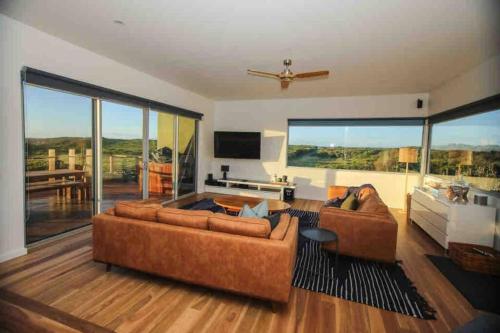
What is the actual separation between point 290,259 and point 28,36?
3.91 m

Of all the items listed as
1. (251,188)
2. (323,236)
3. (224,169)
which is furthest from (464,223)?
(224,169)

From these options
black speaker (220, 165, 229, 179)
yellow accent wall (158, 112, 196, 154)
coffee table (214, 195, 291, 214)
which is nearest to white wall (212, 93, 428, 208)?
black speaker (220, 165, 229, 179)

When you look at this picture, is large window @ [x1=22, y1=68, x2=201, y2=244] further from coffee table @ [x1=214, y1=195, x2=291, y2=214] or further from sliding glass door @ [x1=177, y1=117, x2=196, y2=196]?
coffee table @ [x1=214, y1=195, x2=291, y2=214]

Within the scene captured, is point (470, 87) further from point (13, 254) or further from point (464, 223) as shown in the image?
point (13, 254)

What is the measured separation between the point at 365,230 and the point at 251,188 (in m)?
3.92

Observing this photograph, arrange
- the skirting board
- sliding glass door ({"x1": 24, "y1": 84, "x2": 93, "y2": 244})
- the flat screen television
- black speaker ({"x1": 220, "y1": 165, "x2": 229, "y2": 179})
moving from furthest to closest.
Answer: black speaker ({"x1": 220, "y1": 165, "x2": 229, "y2": 179}) < the flat screen television < sliding glass door ({"x1": 24, "y1": 84, "x2": 93, "y2": 244}) < the skirting board

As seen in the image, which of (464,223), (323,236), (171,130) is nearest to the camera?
(323,236)

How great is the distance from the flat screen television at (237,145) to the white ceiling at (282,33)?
2.60 metres

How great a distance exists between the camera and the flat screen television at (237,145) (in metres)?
6.82

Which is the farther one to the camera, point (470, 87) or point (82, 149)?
point (470, 87)

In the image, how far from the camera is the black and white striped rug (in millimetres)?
2209

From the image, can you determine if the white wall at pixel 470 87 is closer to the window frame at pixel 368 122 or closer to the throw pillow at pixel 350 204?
the window frame at pixel 368 122

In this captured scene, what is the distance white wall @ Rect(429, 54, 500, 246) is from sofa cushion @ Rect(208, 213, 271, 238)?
129 inches

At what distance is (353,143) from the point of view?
20.4 ft
